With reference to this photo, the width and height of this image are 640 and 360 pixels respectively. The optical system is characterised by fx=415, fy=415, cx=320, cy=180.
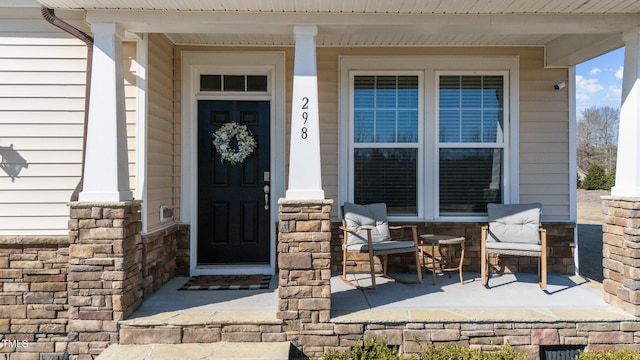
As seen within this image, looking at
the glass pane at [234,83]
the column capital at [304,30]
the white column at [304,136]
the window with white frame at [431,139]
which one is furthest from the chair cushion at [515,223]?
the glass pane at [234,83]

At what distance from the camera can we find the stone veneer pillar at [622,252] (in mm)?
3266

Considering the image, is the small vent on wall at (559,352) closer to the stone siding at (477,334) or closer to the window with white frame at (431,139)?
the stone siding at (477,334)

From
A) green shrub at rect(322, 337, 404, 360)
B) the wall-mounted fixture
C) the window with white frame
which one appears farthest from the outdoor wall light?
the wall-mounted fixture

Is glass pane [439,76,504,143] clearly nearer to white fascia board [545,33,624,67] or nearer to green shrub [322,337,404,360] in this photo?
white fascia board [545,33,624,67]

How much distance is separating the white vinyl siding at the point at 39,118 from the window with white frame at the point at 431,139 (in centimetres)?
265

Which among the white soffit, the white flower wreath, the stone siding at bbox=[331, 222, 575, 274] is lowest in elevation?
the stone siding at bbox=[331, 222, 575, 274]

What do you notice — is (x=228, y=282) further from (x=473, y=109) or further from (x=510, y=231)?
(x=473, y=109)

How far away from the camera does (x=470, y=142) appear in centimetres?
467

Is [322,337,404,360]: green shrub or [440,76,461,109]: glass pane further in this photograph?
[440,76,461,109]: glass pane

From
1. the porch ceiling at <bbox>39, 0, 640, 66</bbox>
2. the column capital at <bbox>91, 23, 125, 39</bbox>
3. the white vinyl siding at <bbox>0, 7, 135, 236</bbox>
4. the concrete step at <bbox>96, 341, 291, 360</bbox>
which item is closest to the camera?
the concrete step at <bbox>96, 341, 291, 360</bbox>

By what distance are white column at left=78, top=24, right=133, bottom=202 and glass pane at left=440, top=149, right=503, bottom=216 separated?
10.8ft

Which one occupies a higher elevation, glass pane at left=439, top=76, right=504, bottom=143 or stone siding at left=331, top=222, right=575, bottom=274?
glass pane at left=439, top=76, right=504, bottom=143

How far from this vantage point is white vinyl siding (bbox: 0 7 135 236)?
362 centimetres

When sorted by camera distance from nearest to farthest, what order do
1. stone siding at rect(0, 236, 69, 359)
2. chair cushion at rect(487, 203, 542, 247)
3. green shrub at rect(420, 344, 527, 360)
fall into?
1. green shrub at rect(420, 344, 527, 360)
2. stone siding at rect(0, 236, 69, 359)
3. chair cushion at rect(487, 203, 542, 247)
